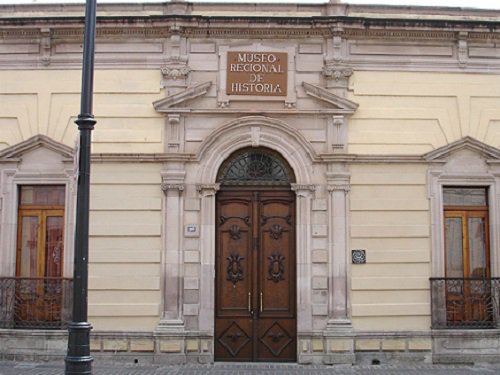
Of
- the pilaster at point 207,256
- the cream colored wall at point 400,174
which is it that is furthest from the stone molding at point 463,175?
the pilaster at point 207,256

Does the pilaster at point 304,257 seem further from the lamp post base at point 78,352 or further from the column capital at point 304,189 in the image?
the lamp post base at point 78,352

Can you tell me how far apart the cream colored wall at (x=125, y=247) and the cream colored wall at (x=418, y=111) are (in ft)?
12.9

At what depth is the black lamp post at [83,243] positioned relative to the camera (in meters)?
7.28

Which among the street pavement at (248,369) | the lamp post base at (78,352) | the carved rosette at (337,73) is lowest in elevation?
the street pavement at (248,369)

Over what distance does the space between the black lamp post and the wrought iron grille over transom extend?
438 centimetres

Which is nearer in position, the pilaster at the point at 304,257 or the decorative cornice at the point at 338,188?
the pilaster at the point at 304,257

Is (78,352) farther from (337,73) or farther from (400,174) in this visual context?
(337,73)

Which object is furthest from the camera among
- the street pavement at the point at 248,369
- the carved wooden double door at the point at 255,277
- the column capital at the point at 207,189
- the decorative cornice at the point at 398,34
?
the decorative cornice at the point at 398,34

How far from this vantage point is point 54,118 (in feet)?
39.4

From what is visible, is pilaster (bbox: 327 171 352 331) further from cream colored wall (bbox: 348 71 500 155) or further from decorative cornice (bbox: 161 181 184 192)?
decorative cornice (bbox: 161 181 184 192)

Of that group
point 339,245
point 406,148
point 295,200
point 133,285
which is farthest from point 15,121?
point 406,148

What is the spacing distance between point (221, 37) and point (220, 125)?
1708 mm

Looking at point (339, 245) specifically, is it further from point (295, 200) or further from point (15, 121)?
point (15, 121)

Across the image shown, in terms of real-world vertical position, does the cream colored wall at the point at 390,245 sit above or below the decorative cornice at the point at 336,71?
below
